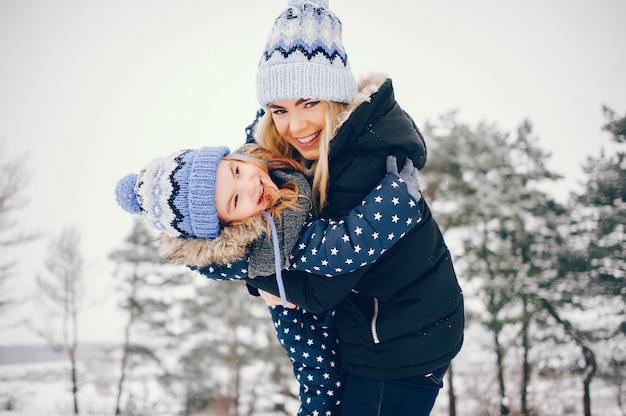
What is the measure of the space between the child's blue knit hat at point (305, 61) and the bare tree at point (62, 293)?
51.1 ft

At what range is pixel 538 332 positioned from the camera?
446 inches

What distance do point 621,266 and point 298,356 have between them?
10967 mm

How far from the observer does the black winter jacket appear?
192cm

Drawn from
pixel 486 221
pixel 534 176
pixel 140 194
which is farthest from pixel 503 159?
pixel 140 194

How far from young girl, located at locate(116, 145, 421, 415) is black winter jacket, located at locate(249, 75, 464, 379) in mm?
106

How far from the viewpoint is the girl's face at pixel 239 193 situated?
2029 millimetres

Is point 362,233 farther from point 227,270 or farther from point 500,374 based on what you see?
point 500,374

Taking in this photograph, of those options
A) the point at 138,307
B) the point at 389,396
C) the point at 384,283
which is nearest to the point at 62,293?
the point at 138,307

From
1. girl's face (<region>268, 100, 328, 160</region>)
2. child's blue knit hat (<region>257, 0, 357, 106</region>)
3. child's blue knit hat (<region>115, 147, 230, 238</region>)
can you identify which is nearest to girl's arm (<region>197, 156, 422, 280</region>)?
child's blue knit hat (<region>115, 147, 230, 238</region>)

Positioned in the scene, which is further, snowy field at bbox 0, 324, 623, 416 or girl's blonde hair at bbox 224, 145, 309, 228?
snowy field at bbox 0, 324, 623, 416

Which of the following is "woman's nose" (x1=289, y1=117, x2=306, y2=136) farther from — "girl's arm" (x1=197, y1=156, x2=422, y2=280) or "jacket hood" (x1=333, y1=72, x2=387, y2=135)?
"girl's arm" (x1=197, y1=156, x2=422, y2=280)

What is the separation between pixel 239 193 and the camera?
207cm

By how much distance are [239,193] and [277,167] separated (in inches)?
15.5

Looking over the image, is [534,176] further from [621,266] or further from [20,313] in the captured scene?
[20,313]
